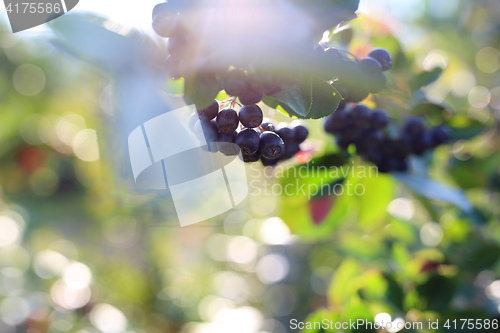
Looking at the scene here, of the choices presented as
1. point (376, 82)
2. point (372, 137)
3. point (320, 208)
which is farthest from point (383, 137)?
point (376, 82)

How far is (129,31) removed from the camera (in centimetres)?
77

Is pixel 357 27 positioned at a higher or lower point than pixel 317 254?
higher

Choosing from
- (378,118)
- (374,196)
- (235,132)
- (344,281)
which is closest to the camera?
(235,132)

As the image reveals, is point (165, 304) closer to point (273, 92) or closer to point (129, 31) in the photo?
point (129, 31)

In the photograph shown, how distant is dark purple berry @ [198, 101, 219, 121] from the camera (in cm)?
55

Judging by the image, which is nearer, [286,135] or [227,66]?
[227,66]

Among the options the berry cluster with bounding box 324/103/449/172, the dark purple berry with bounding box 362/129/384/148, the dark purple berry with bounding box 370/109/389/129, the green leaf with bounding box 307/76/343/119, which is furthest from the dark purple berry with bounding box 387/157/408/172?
the green leaf with bounding box 307/76/343/119

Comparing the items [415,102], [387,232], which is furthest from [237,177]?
[387,232]

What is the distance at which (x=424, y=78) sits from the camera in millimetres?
937

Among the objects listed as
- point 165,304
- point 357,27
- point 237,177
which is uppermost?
point 357,27

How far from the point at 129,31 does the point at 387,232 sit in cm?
158

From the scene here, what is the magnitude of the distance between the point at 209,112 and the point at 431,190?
839 mm

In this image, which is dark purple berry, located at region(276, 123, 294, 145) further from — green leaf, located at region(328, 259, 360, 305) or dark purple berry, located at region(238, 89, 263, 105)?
green leaf, located at region(328, 259, 360, 305)

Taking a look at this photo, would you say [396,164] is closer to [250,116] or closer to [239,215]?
[250,116]
